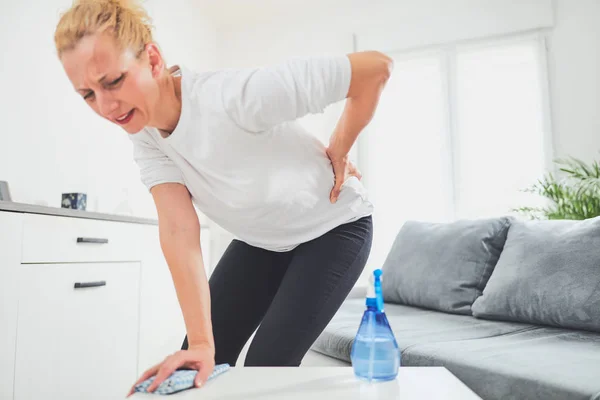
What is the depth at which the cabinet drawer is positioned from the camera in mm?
1720

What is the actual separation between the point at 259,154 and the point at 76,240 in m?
1.25

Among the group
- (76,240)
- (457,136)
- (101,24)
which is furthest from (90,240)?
(457,136)

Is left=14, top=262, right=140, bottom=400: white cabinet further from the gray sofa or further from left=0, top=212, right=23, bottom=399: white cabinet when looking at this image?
the gray sofa

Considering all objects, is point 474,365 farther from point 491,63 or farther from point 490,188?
point 491,63

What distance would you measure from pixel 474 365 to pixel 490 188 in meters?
2.36

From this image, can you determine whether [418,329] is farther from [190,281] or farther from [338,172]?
[190,281]

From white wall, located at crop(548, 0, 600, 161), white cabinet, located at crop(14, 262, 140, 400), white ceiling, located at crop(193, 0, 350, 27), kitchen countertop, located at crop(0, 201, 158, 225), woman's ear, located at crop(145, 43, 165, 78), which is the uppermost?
white ceiling, located at crop(193, 0, 350, 27)

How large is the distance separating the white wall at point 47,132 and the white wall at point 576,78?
287 centimetres

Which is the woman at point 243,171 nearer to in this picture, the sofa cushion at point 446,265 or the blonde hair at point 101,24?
the blonde hair at point 101,24

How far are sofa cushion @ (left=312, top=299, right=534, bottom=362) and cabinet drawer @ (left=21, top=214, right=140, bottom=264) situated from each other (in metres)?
0.97

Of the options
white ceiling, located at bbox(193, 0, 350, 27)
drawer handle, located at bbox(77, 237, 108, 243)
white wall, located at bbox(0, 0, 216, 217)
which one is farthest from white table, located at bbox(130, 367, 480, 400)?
white ceiling, located at bbox(193, 0, 350, 27)

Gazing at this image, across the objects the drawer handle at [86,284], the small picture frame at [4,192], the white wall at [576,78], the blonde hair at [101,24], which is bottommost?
the drawer handle at [86,284]

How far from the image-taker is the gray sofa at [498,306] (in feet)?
4.18

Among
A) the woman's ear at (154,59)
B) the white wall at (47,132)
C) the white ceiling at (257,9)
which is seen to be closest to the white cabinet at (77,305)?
the white wall at (47,132)
